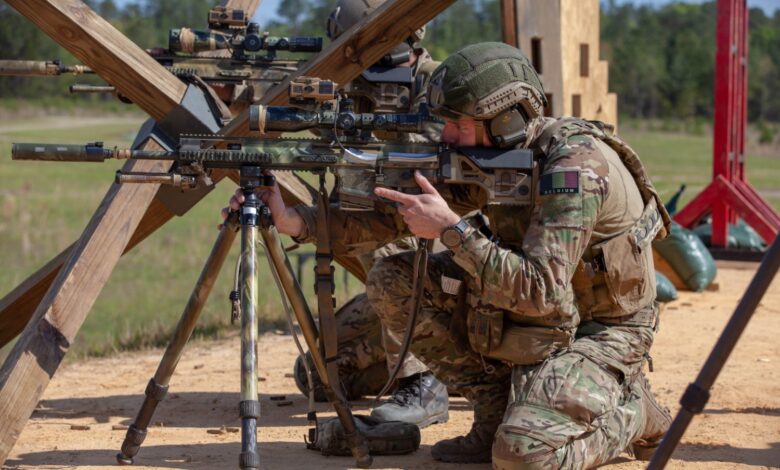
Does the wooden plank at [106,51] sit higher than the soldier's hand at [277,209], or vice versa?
the wooden plank at [106,51]

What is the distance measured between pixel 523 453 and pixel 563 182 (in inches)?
39.3

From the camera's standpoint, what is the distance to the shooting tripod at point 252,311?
4301 mm

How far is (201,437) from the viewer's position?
5.53m

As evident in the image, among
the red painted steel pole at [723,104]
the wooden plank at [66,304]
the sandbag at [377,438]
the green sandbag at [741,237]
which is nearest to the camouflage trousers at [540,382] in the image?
the sandbag at [377,438]

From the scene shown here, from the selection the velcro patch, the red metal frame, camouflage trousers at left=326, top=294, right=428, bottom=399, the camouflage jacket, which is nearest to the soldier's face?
the camouflage jacket

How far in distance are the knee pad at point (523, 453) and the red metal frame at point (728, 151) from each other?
6.34 metres

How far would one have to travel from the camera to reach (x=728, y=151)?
10508 mm

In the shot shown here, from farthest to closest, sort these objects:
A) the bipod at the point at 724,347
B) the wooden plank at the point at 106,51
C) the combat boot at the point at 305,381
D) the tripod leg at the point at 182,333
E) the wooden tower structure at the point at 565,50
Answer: the wooden tower structure at the point at 565,50, the combat boot at the point at 305,381, the wooden plank at the point at 106,51, the tripod leg at the point at 182,333, the bipod at the point at 724,347

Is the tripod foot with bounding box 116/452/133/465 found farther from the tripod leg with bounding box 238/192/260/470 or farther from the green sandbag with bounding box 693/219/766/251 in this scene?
the green sandbag with bounding box 693/219/766/251

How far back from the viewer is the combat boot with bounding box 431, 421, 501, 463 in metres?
4.93

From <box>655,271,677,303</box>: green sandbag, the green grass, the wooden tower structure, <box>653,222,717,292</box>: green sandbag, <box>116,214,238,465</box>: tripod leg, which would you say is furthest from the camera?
the green grass

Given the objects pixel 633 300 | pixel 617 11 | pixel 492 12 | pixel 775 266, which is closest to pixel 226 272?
pixel 633 300

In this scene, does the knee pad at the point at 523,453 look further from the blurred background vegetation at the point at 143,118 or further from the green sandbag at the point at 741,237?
the green sandbag at the point at 741,237

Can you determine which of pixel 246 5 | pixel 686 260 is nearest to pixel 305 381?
pixel 246 5
